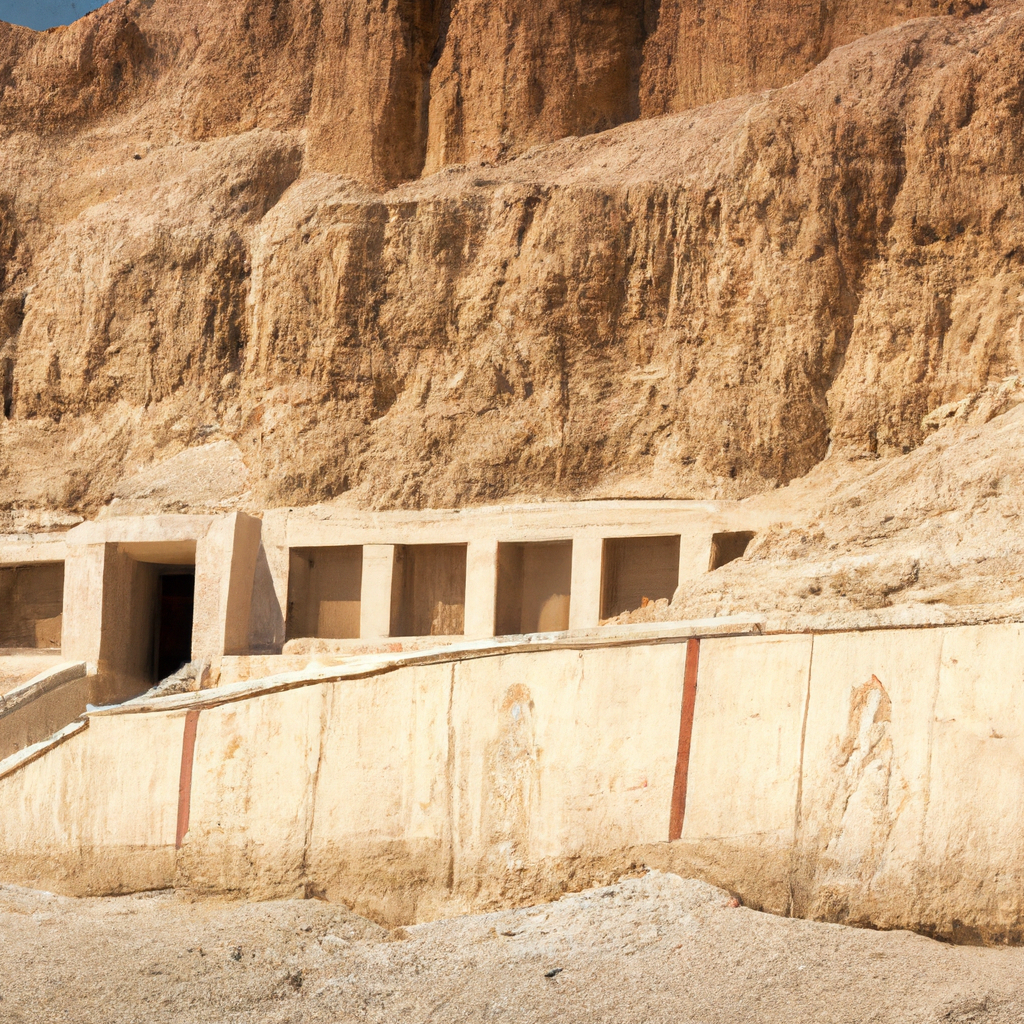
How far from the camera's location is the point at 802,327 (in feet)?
A: 41.8

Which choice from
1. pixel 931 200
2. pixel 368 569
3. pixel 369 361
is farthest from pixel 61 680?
pixel 931 200

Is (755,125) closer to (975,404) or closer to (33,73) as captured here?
(975,404)

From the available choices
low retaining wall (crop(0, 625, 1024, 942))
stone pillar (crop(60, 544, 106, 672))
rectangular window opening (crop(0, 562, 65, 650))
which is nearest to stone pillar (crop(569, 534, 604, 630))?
low retaining wall (crop(0, 625, 1024, 942))

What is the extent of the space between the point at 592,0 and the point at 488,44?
1.37 m

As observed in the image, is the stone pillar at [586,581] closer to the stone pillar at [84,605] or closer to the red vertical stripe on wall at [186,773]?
the red vertical stripe on wall at [186,773]

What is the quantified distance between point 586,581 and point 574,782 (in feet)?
16.4

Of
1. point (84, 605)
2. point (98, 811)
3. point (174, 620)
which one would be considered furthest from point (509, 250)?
point (98, 811)

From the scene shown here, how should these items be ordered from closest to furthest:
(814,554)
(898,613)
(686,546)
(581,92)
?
(898,613) → (814,554) → (686,546) → (581,92)

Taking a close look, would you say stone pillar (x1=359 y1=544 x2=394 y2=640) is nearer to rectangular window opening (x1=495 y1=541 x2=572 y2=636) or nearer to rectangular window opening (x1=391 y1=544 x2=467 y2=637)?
rectangular window opening (x1=391 y1=544 x2=467 y2=637)

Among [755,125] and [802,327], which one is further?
[755,125]

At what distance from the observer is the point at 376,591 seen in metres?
12.7

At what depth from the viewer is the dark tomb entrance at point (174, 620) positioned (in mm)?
14422

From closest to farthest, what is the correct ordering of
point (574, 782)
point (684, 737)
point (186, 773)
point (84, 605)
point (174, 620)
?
point (684, 737), point (574, 782), point (186, 773), point (84, 605), point (174, 620)

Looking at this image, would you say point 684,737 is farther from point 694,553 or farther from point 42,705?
point 42,705
